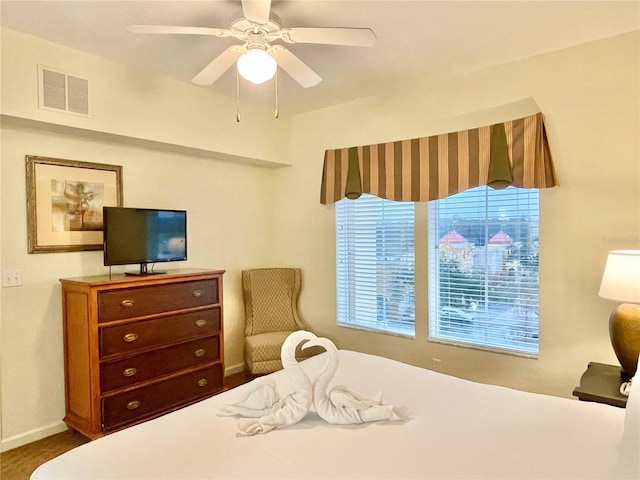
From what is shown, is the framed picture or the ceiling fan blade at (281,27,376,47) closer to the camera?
the ceiling fan blade at (281,27,376,47)

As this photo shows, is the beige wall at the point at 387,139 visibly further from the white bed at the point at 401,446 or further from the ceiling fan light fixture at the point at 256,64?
the ceiling fan light fixture at the point at 256,64

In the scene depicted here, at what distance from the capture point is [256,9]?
6.16ft

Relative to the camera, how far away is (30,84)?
8.68ft

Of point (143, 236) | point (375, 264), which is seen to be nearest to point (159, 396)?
point (143, 236)

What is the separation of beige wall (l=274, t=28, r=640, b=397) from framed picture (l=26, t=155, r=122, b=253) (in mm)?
2418

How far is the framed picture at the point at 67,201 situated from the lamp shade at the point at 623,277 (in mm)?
3378

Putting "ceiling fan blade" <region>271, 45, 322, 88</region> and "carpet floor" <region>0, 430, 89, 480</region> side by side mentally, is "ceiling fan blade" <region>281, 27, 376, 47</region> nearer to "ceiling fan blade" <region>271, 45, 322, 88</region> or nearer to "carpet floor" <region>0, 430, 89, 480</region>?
"ceiling fan blade" <region>271, 45, 322, 88</region>

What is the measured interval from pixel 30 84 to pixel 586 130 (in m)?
3.63

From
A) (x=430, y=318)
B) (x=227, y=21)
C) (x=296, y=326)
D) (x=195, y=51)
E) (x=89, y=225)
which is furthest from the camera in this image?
(x=296, y=326)

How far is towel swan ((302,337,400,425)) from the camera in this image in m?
1.76

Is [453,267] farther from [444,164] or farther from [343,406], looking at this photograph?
[343,406]

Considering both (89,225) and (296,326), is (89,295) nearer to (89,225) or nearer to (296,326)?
(89,225)

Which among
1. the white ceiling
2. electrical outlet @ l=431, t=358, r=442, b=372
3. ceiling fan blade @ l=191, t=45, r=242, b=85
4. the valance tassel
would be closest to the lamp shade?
the valance tassel

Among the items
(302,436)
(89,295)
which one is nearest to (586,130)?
(302,436)
